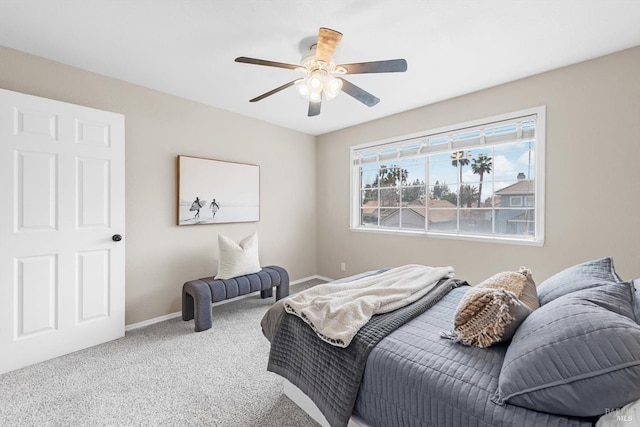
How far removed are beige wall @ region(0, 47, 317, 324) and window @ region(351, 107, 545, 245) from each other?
1.62 meters

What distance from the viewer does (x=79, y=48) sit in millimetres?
2207

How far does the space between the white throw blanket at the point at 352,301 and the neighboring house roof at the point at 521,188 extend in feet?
4.57

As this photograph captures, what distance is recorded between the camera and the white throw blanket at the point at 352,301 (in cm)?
148

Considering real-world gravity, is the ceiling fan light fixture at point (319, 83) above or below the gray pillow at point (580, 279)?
above

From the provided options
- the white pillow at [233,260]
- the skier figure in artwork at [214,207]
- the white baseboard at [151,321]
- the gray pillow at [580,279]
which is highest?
the skier figure in artwork at [214,207]

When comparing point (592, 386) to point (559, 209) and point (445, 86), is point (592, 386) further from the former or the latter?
point (445, 86)

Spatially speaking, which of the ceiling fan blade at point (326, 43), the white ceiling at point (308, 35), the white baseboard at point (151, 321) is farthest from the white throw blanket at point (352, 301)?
the white baseboard at point (151, 321)

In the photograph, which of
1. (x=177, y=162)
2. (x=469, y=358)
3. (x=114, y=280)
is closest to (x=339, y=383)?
(x=469, y=358)

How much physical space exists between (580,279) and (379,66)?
67.0 inches

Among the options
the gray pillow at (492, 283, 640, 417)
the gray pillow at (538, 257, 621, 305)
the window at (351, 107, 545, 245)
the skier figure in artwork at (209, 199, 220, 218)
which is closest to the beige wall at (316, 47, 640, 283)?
the window at (351, 107, 545, 245)

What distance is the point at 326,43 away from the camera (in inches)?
69.7

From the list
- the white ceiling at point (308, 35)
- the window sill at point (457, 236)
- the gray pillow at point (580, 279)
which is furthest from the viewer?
the window sill at point (457, 236)

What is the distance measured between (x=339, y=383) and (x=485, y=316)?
0.76m

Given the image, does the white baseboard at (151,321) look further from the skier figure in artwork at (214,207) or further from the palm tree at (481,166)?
the palm tree at (481,166)
